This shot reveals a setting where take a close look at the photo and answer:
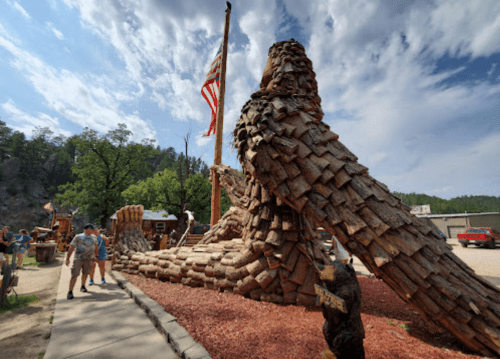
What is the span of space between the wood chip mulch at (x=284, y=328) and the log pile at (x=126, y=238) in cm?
297

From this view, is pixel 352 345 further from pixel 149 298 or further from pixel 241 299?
pixel 149 298

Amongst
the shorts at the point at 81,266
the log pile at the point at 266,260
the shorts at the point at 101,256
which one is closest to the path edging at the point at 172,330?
the log pile at the point at 266,260

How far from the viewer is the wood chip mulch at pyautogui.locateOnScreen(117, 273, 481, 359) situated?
209 cm

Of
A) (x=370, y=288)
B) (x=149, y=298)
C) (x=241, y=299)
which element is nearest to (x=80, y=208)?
(x=149, y=298)

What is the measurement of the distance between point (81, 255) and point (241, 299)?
149 inches

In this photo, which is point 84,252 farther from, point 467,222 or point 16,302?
point 467,222

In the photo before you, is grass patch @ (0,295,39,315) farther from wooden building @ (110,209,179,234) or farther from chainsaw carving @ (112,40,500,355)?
wooden building @ (110,209,179,234)

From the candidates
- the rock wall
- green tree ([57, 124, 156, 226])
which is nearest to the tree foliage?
the rock wall

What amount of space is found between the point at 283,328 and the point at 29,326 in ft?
12.2

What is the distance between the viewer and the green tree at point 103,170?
64.0ft

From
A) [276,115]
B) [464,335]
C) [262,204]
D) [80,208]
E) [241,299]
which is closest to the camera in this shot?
[464,335]

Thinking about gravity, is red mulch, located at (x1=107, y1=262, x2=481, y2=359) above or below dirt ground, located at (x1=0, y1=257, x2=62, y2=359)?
above

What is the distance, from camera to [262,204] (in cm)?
376

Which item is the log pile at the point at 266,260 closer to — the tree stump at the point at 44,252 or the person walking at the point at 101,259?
the person walking at the point at 101,259
